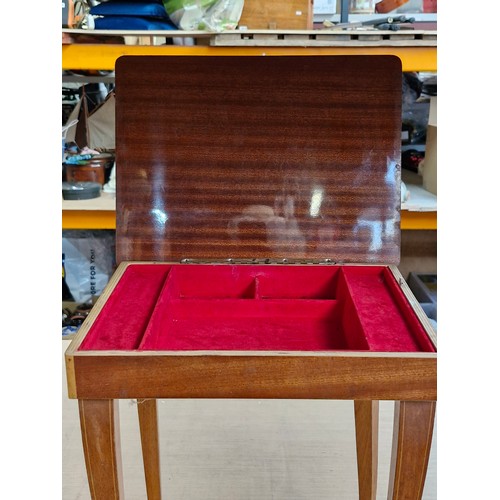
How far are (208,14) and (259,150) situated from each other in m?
0.86

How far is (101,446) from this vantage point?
82 centimetres

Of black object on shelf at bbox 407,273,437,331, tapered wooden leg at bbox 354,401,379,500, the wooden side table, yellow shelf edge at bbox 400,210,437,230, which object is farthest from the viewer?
black object on shelf at bbox 407,273,437,331

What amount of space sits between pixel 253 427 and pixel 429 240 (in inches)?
56.3

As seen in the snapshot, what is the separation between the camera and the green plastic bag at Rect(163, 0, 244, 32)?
1875 mm

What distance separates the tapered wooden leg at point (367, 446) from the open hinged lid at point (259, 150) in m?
0.32

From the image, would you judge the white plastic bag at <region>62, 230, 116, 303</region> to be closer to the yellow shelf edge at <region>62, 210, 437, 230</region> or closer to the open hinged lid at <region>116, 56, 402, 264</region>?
the yellow shelf edge at <region>62, 210, 437, 230</region>

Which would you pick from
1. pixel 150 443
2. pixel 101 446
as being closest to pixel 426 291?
pixel 150 443

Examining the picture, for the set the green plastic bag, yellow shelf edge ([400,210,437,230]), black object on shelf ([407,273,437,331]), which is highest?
the green plastic bag

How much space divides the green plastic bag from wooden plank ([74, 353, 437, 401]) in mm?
1312

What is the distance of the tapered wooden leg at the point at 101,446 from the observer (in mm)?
810

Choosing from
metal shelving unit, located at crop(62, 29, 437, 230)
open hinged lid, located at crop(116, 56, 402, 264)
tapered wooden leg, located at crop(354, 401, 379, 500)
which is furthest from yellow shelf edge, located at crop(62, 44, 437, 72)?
tapered wooden leg, located at crop(354, 401, 379, 500)

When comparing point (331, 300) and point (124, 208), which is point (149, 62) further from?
point (331, 300)

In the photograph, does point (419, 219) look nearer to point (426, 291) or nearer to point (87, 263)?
point (426, 291)

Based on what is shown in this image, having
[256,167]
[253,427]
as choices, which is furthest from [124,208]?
[253,427]
